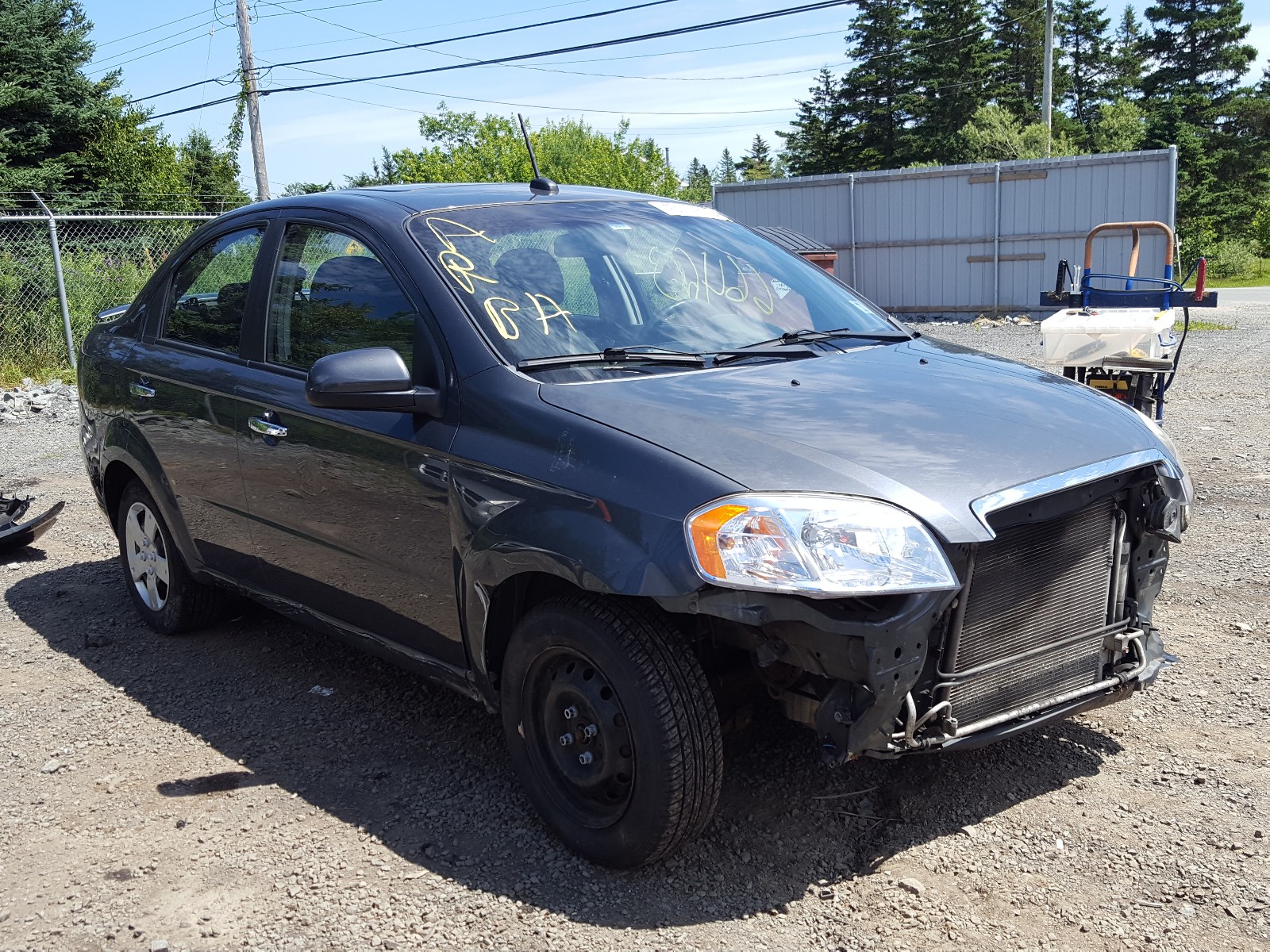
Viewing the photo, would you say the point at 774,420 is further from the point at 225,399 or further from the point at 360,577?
the point at 225,399

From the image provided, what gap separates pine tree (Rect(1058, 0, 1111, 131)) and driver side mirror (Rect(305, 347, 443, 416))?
59.6 meters

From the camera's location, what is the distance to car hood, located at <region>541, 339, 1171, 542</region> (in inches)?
108

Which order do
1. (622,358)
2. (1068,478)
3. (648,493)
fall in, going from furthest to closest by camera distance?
(622,358) < (1068,478) < (648,493)

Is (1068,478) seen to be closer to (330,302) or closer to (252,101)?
(330,302)

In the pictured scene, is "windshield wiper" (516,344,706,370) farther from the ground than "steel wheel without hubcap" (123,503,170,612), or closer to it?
farther from the ground

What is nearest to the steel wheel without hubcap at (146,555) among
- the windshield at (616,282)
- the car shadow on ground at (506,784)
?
the car shadow on ground at (506,784)

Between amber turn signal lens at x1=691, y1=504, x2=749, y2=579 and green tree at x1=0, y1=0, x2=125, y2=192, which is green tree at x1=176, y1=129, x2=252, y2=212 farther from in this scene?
amber turn signal lens at x1=691, y1=504, x2=749, y2=579

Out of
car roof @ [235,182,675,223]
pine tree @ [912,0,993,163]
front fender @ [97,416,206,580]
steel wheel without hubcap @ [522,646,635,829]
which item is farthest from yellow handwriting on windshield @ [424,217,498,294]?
pine tree @ [912,0,993,163]

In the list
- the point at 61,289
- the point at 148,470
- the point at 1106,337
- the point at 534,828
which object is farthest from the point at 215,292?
the point at 61,289

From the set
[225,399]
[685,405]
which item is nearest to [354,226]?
[225,399]

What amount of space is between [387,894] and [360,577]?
107 centimetres

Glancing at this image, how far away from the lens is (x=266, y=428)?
402 cm

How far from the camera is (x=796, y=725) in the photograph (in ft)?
12.8

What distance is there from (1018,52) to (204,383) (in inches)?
2227
